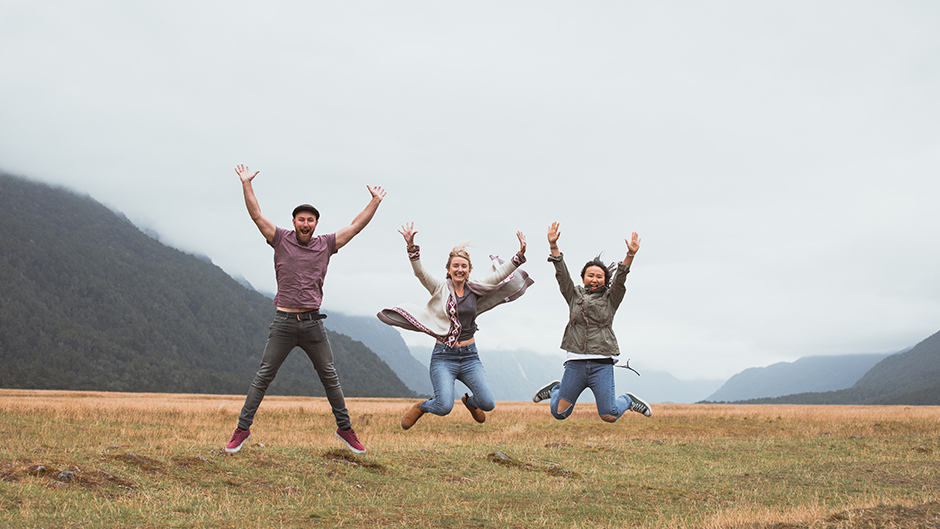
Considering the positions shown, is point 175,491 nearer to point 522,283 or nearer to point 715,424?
point 522,283

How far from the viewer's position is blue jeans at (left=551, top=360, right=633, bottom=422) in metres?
11.4

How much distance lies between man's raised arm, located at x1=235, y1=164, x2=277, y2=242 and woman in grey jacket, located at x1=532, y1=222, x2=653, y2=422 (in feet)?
15.3

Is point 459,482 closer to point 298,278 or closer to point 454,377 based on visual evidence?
point 454,377

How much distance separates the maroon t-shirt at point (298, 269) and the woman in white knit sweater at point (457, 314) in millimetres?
1390

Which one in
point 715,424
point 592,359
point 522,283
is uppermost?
point 522,283

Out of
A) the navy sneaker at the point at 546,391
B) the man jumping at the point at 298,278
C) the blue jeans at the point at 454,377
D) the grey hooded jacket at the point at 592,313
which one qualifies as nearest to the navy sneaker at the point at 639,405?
the grey hooded jacket at the point at 592,313

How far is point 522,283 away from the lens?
1129 cm

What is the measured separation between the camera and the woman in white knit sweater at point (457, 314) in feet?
36.4

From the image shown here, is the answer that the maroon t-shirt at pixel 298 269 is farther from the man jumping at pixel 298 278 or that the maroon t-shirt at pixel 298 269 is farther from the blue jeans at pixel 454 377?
the blue jeans at pixel 454 377

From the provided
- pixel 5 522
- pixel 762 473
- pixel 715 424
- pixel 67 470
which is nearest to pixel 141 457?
pixel 67 470

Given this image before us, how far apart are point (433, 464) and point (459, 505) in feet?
16.8

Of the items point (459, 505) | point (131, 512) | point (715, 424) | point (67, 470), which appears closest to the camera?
point (131, 512)

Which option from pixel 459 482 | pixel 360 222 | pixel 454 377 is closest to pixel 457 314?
pixel 454 377

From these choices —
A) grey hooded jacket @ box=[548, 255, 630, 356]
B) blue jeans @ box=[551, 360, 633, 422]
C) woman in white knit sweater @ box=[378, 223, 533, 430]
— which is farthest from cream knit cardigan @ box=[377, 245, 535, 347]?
blue jeans @ box=[551, 360, 633, 422]
